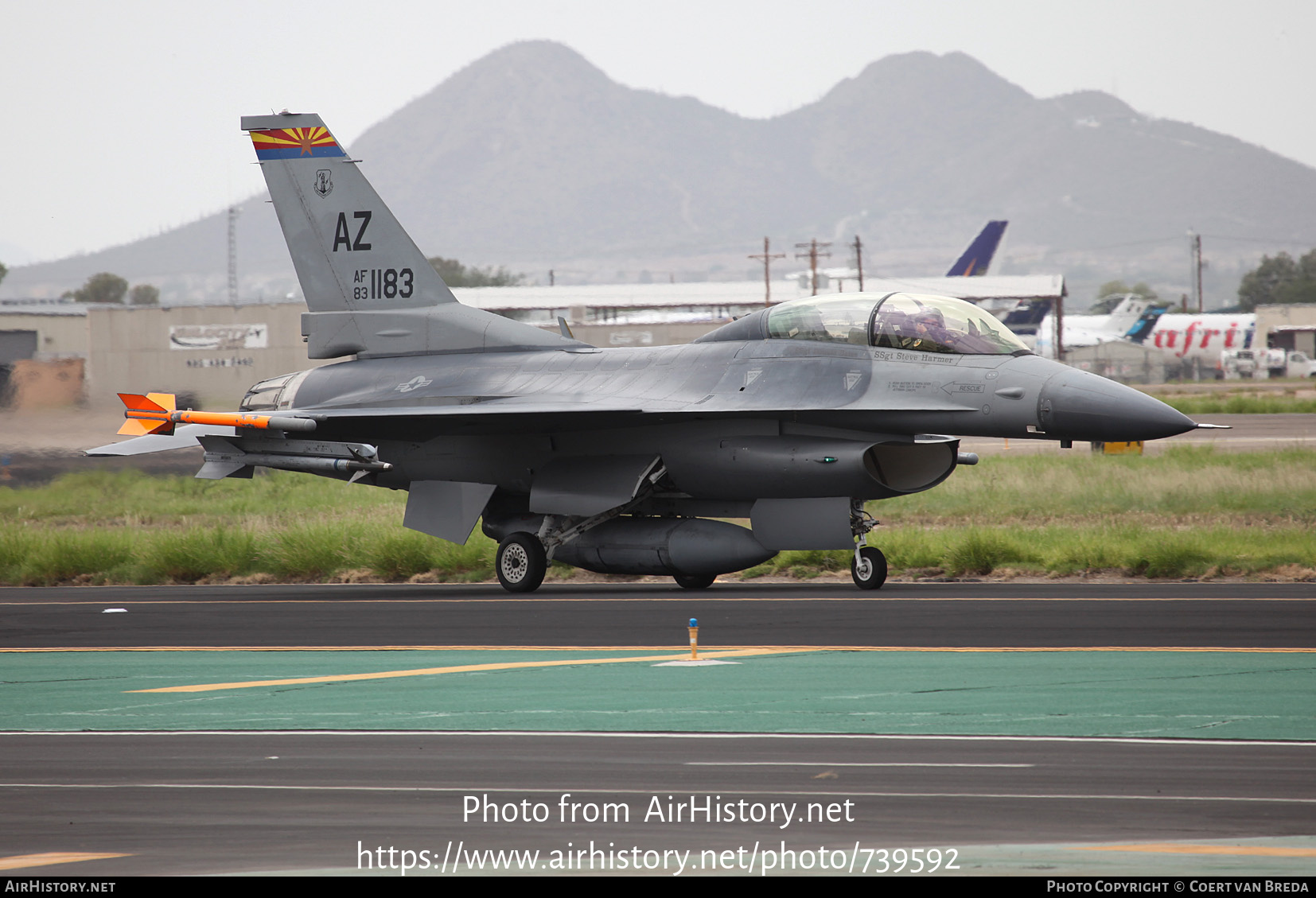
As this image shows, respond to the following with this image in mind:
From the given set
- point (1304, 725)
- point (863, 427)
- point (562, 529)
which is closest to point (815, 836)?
point (1304, 725)

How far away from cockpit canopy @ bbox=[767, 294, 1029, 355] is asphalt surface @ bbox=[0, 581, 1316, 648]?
2.64 metres

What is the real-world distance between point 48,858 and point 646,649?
20.7 ft

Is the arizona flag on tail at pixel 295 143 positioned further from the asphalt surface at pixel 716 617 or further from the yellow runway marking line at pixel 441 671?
the yellow runway marking line at pixel 441 671

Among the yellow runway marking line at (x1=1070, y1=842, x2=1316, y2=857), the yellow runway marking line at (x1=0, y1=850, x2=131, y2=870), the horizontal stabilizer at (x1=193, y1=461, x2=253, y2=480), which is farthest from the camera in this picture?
the horizontal stabilizer at (x1=193, y1=461, x2=253, y2=480)

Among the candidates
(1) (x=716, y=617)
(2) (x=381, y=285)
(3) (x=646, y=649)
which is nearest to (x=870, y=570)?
(1) (x=716, y=617)

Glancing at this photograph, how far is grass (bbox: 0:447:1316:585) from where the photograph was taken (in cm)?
1705

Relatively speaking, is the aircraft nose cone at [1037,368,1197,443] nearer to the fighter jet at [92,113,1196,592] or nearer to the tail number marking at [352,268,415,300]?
the fighter jet at [92,113,1196,592]

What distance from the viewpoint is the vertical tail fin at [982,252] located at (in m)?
99.4

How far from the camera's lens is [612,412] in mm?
15469

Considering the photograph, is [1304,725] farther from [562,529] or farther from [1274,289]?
[1274,289]

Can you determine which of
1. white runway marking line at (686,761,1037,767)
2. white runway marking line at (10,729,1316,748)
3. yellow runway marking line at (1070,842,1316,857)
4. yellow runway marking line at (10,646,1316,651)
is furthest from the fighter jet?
yellow runway marking line at (1070,842,1316,857)

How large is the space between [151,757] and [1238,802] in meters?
5.35

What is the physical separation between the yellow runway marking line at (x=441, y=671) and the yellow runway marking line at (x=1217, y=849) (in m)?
5.49

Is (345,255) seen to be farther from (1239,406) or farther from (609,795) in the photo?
(1239,406)
